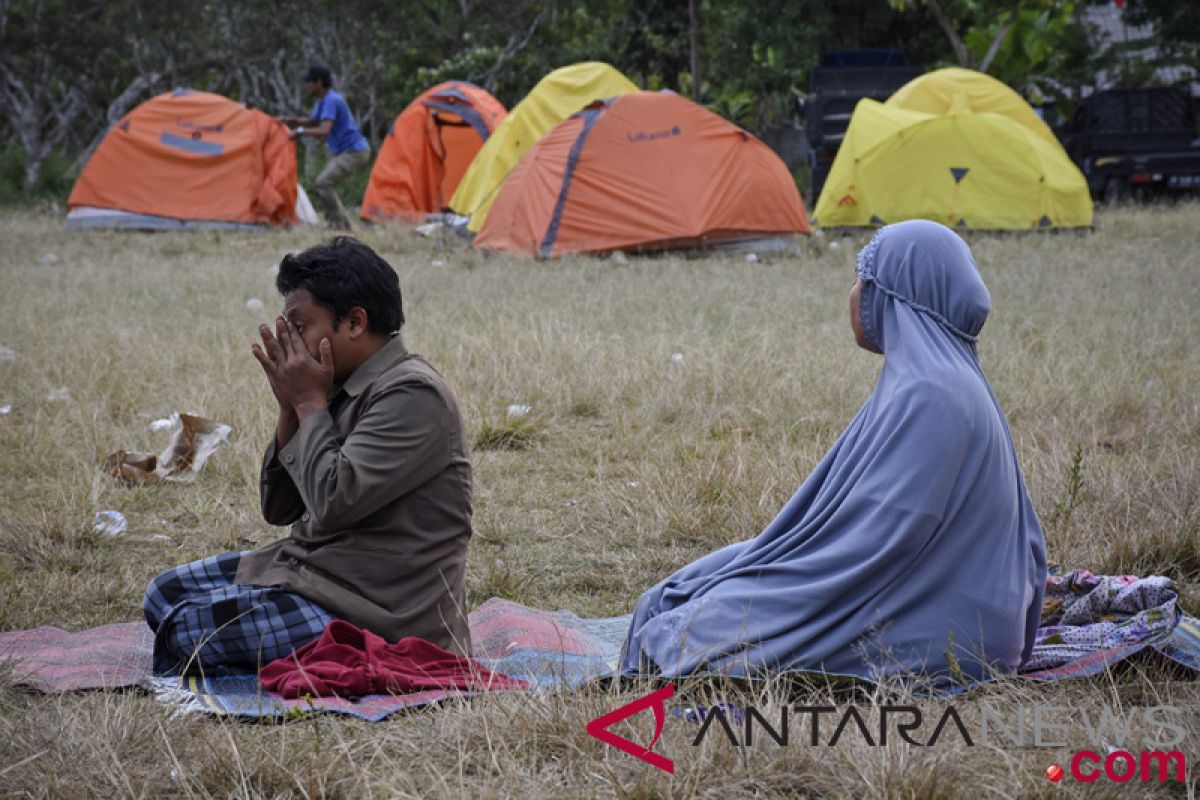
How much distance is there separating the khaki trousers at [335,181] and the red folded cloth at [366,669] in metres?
10.9

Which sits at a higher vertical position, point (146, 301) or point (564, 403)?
point (564, 403)

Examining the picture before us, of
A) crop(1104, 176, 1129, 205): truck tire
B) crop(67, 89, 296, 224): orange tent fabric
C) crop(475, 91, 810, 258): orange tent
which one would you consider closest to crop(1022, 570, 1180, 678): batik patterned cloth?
crop(475, 91, 810, 258): orange tent

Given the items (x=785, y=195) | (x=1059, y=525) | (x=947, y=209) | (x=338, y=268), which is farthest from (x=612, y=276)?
(x=338, y=268)

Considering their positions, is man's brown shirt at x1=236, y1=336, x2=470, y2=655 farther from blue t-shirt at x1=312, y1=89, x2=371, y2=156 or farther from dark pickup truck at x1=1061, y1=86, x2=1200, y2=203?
dark pickup truck at x1=1061, y1=86, x2=1200, y2=203

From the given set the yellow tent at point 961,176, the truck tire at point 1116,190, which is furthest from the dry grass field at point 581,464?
the truck tire at point 1116,190

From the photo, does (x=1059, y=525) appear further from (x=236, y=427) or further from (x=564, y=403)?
(x=236, y=427)

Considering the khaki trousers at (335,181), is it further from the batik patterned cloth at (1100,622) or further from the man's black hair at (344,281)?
the batik patterned cloth at (1100,622)

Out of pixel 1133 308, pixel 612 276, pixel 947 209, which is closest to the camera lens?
pixel 1133 308

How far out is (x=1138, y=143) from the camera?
1612 centimetres

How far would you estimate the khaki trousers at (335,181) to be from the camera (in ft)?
43.7

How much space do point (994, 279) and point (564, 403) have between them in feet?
14.2

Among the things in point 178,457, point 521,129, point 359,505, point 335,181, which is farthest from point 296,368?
point 521,129

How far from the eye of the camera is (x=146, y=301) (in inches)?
328

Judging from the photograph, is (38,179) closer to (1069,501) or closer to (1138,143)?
(1138,143)
